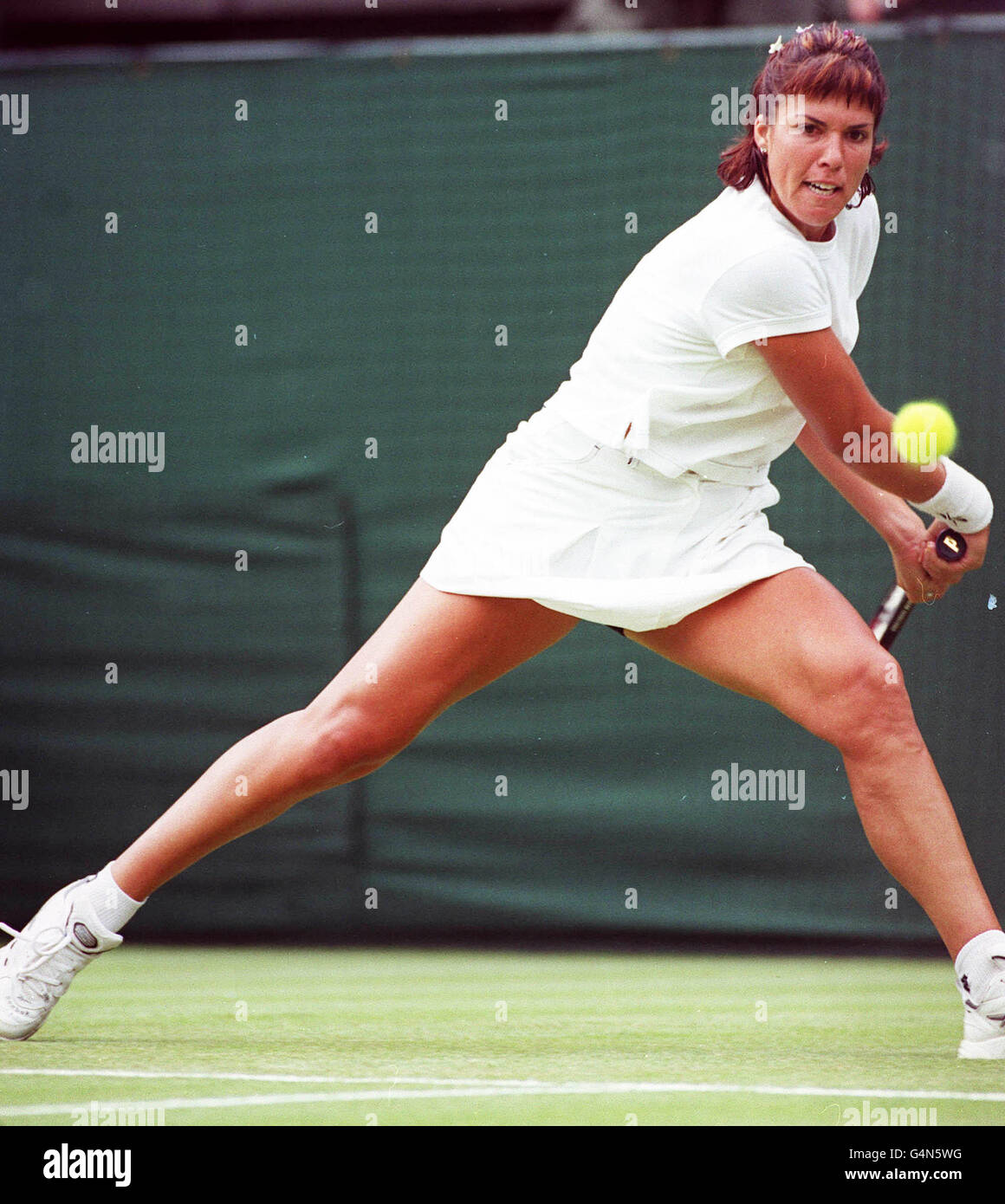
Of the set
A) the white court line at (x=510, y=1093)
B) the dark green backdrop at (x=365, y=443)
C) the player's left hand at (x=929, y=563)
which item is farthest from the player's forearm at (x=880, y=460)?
the dark green backdrop at (x=365, y=443)

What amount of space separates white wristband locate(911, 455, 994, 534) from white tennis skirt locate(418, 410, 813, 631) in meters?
0.26

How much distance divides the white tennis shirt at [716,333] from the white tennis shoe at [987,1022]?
989 millimetres

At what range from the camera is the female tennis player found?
9.63 ft

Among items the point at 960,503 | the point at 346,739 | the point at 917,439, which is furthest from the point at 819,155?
the point at 346,739

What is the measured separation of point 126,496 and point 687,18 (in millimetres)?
2739

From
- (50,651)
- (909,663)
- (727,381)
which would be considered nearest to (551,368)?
(909,663)

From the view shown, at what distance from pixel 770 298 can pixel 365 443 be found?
277 cm

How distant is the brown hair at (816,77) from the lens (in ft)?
9.62

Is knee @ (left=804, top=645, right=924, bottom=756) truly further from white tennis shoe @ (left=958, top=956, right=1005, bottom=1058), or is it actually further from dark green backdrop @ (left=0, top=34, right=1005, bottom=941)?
dark green backdrop @ (left=0, top=34, right=1005, bottom=941)

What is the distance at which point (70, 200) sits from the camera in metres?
5.61

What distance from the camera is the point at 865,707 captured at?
2.91 m

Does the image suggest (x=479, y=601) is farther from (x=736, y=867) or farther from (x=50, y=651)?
(x=50, y=651)

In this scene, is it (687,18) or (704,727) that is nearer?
(704,727)

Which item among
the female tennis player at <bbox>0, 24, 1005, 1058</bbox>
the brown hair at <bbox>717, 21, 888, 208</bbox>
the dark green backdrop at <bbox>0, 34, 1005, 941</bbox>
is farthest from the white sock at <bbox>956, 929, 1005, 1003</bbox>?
the dark green backdrop at <bbox>0, 34, 1005, 941</bbox>
